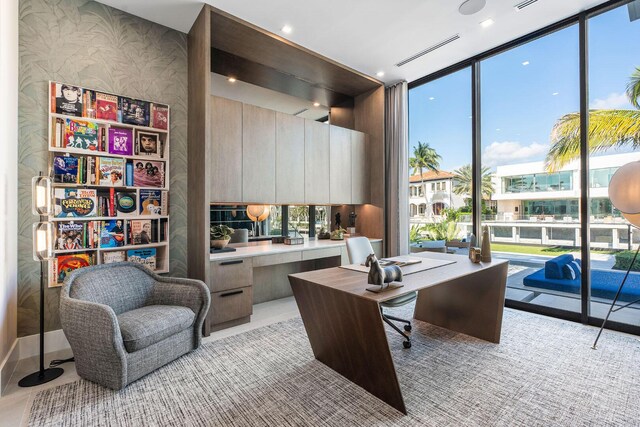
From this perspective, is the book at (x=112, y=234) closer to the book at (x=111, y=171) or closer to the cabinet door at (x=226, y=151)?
the book at (x=111, y=171)

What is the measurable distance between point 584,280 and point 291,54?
407 centimetres

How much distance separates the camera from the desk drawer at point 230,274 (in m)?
2.95

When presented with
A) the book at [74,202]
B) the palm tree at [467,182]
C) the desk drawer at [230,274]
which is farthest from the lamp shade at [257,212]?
the palm tree at [467,182]

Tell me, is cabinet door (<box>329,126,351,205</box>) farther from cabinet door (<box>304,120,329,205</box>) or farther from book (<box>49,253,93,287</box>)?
book (<box>49,253,93,287</box>)

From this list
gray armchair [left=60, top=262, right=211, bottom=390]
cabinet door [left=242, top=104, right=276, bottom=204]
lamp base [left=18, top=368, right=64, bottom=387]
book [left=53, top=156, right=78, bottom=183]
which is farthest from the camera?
cabinet door [left=242, top=104, right=276, bottom=204]

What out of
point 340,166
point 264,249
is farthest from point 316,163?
point 264,249

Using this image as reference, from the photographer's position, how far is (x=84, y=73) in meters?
2.75

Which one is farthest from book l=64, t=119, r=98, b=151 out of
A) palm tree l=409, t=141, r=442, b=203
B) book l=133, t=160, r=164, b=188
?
palm tree l=409, t=141, r=442, b=203

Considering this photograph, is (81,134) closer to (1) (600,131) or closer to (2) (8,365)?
(2) (8,365)

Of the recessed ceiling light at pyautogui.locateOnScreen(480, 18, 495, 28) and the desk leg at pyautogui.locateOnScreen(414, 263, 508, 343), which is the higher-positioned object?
the recessed ceiling light at pyautogui.locateOnScreen(480, 18, 495, 28)

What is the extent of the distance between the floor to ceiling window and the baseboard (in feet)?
14.7

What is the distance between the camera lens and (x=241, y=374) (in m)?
2.21

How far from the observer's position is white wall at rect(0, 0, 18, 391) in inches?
80.4

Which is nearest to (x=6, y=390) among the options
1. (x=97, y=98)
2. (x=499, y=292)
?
(x=97, y=98)
